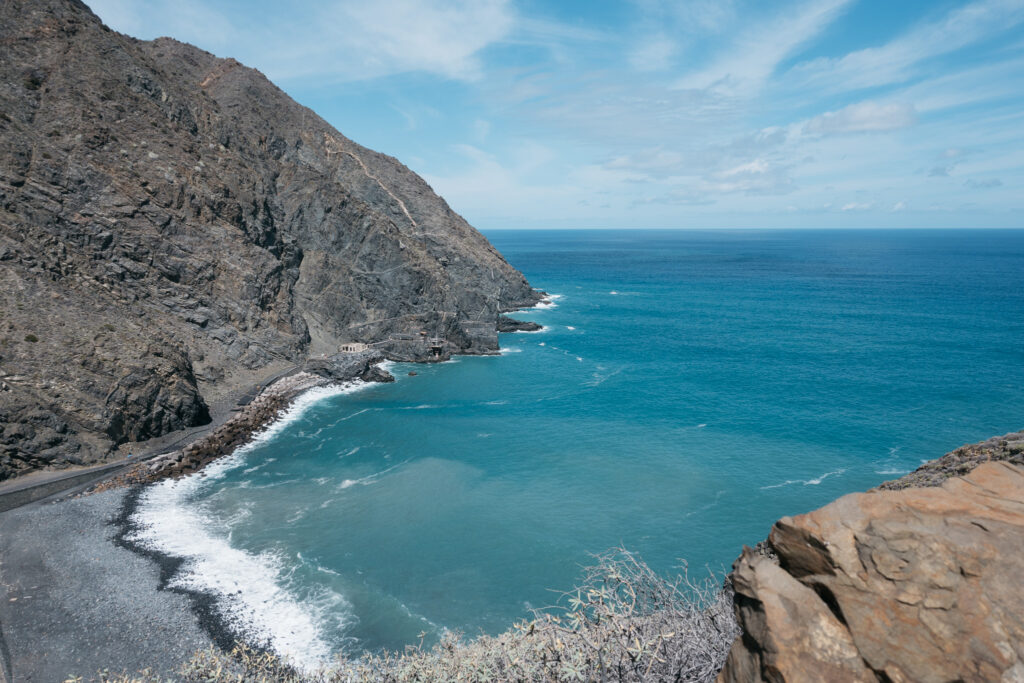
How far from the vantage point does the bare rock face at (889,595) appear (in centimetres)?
644

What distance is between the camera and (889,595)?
6844 mm

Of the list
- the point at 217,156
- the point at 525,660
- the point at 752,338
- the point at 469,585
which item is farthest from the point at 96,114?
the point at 752,338

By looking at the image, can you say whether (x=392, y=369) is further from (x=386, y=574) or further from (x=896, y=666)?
(x=896, y=666)

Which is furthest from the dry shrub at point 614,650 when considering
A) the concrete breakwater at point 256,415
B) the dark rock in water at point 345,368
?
the dark rock in water at point 345,368

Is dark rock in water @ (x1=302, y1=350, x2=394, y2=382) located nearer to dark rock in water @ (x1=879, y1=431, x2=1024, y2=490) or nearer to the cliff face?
the cliff face

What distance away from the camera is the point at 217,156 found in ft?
284

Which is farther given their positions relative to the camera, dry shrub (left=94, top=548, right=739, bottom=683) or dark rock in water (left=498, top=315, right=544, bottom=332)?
dark rock in water (left=498, top=315, right=544, bottom=332)

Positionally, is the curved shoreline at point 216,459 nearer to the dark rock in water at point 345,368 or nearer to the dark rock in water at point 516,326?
the dark rock in water at point 345,368

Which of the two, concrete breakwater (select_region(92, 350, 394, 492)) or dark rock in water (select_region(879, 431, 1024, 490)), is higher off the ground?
dark rock in water (select_region(879, 431, 1024, 490))

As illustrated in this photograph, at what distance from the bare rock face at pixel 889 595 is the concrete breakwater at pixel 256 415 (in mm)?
50816

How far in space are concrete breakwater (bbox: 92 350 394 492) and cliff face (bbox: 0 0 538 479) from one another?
11.9 ft

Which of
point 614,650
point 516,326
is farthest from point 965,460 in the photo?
point 516,326

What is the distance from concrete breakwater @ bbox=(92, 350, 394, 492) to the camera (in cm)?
4688

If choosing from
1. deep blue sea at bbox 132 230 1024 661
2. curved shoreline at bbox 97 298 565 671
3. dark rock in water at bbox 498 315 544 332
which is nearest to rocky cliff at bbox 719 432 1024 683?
deep blue sea at bbox 132 230 1024 661
